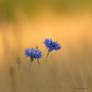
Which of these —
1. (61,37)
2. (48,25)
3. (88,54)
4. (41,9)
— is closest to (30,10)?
(41,9)

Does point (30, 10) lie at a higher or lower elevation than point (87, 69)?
higher

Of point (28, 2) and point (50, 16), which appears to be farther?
point (28, 2)

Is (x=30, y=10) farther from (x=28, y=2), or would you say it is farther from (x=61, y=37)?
(x=61, y=37)

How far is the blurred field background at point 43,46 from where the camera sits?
5.74ft

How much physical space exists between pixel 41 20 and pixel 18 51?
225 cm

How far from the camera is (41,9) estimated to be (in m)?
5.36

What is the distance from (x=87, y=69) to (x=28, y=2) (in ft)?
12.0

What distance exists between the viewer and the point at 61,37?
10.8 feet

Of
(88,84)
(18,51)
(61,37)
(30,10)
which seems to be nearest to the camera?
(88,84)

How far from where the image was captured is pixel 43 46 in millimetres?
2838

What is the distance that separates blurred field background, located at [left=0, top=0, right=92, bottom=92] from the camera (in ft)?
5.74

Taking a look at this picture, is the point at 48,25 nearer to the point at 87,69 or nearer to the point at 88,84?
the point at 87,69

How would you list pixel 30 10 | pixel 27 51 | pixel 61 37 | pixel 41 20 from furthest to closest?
pixel 30 10 < pixel 41 20 < pixel 61 37 < pixel 27 51

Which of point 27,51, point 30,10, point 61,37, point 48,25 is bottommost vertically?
point 27,51
